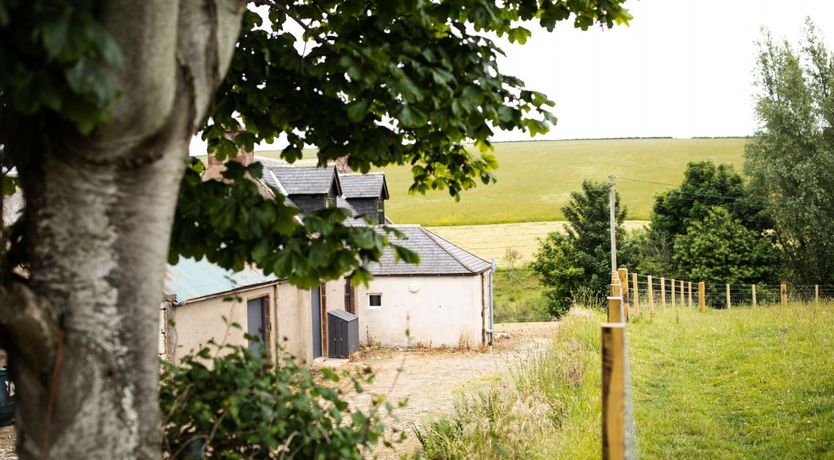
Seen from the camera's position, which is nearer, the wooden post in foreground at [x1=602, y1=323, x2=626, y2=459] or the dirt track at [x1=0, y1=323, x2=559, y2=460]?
the wooden post in foreground at [x1=602, y1=323, x2=626, y2=459]

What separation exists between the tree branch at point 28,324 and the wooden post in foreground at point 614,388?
2.60 metres

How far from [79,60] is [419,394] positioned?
1451 cm

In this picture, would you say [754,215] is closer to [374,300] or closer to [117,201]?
[374,300]

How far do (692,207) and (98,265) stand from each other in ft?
139

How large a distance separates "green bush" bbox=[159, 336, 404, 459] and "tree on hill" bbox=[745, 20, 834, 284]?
3313 cm

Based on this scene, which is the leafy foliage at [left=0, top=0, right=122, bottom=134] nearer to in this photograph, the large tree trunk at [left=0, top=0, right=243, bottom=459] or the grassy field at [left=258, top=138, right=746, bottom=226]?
the large tree trunk at [left=0, top=0, right=243, bottom=459]

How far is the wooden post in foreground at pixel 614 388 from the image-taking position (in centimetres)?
379

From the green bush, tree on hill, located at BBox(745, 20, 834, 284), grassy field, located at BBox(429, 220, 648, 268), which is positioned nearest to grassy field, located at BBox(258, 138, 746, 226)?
grassy field, located at BBox(429, 220, 648, 268)

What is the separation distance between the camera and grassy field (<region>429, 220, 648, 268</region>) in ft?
176

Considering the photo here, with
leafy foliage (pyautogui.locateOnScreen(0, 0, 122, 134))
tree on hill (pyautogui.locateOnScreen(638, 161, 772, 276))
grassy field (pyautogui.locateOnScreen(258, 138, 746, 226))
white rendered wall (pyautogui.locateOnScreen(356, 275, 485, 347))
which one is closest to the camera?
leafy foliage (pyautogui.locateOnScreen(0, 0, 122, 134))

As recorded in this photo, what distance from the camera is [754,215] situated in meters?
40.1

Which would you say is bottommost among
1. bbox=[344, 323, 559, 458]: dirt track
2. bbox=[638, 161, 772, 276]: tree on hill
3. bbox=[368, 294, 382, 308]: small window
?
bbox=[344, 323, 559, 458]: dirt track

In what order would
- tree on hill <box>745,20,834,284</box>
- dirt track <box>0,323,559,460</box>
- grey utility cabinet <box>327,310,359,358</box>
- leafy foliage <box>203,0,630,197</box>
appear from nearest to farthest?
leafy foliage <box>203,0,630,197</box> < dirt track <box>0,323,559,460</box> < grey utility cabinet <box>327,310,359,358</box> < tree on hill <box>745,20,834,284</box>

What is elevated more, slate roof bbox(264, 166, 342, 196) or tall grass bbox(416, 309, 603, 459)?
slate roof bbox(264, 166, 342, 196)
